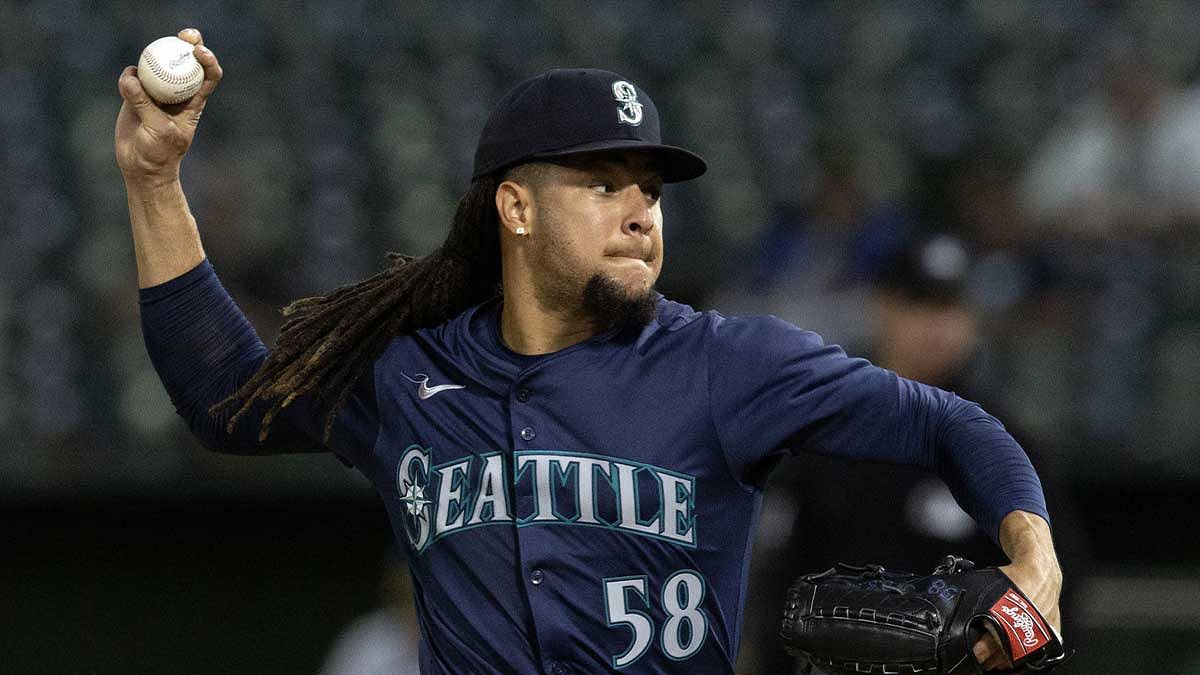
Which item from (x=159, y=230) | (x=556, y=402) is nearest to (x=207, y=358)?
(x=159, y=230)

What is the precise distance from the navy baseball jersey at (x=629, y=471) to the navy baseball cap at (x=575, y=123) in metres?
0.32

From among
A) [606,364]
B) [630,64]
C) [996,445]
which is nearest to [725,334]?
[606,364]

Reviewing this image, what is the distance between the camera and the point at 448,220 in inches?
288

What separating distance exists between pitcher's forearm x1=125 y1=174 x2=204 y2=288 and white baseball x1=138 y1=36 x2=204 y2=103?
0.19 m

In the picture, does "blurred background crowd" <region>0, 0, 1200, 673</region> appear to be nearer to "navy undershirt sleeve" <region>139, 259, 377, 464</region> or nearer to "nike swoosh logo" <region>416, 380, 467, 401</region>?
"navy undershirt sleeve" <region>139, 259, 377, 464</region>

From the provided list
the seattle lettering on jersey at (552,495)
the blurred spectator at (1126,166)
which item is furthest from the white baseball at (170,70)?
the blurred spectator at (1126,166)

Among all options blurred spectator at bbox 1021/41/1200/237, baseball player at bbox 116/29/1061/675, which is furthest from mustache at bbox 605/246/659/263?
blurred spectator at bbox 1021/41/1200/237

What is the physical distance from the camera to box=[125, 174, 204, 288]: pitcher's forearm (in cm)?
316

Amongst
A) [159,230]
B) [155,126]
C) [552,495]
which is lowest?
[552,495]

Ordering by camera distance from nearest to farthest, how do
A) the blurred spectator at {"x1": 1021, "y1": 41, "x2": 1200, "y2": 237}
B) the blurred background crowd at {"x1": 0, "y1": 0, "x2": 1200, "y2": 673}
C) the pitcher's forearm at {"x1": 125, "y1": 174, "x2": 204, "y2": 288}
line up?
the pitcher's forearm at {"x1": 125, "y1": 174, "x2": 204, "y2": 288}, the blurred background crowd at {"x1": 0, "y1": 0, "x2": 1200, "y2": 673}, the blurred spectator at {"x1": 1021, "y1": 41, "x2": 1200, "y2": 237}

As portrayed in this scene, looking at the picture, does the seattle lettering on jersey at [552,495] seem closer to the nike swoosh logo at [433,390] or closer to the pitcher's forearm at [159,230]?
the nike swoosh logo at [433,390]

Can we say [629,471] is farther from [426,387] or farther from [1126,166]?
[1126,166]

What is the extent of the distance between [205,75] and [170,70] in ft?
0.28

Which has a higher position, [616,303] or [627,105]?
[627,105]
